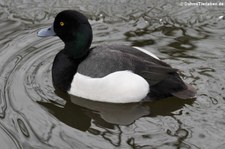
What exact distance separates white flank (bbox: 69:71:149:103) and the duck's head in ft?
1.16

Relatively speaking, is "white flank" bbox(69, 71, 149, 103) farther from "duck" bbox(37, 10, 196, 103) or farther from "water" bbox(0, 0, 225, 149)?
"water" bbox(0, 0, 225, 149)

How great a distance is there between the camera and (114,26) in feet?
22.2

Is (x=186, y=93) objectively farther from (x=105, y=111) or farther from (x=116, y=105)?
(x=105, y=111)

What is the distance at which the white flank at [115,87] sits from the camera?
510 centimetres

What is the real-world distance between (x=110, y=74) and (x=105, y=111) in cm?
39

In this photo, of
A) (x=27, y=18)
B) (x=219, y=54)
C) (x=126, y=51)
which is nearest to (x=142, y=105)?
(x=126, y=51)

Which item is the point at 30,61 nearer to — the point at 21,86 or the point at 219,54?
the point at 21,86

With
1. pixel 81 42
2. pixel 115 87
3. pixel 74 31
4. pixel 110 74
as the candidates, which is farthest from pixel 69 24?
pixel 115 87

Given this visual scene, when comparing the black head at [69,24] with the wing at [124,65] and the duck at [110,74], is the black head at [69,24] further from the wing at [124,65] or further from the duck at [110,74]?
the wing at [124,65]

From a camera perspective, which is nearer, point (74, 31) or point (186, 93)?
point (186, 93)

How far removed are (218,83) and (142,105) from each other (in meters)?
0.86

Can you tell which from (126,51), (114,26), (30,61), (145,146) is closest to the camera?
(145,146)

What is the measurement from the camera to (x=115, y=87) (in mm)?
5109

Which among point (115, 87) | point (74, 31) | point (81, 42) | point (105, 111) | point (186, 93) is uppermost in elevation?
point (74, 31)
